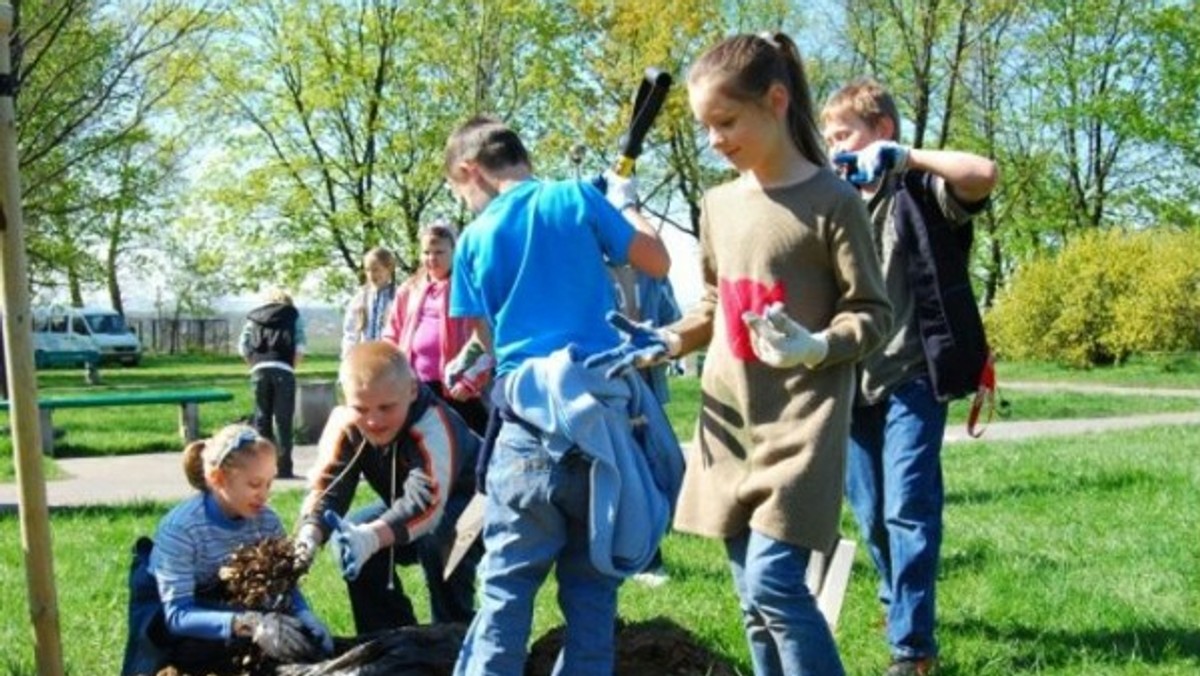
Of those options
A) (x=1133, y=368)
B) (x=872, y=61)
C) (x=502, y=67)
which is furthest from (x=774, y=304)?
(x=872, y=61)

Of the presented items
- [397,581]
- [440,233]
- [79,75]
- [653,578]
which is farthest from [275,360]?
[79,75]

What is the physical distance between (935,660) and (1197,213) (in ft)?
125

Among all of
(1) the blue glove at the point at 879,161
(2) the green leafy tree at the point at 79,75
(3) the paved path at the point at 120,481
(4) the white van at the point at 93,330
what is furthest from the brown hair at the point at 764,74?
(4) the white van at the point at 93,330

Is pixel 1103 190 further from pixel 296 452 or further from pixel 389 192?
pixel 296 452

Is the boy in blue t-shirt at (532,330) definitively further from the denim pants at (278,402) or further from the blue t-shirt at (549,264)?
the denim pants at (278,402)

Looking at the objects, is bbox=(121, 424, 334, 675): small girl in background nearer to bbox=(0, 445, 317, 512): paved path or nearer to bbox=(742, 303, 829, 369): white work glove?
bbox=(742, 303, 829, 369): white work glove

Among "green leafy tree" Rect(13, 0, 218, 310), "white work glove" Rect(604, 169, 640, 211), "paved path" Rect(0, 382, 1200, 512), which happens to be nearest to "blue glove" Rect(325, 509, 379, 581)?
"white work glove" Rect(604, 169, 640, 211)

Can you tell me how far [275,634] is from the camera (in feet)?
12.7

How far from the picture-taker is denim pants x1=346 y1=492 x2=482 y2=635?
4.50 meters

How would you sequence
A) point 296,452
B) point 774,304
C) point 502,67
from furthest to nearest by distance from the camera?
Answer: point 502,67 → point 296,452 → point 774,304

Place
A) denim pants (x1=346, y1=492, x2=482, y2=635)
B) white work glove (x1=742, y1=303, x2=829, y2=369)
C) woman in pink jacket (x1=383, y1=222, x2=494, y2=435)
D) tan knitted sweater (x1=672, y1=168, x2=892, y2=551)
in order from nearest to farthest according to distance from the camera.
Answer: white work glove (x1=742, y1=303, x2=829, y2=369) < tan knitted sweater (x1=672, y1=168, x2=892, y2=551) < denim pants (x1=346, y1=492, x2=482, y2=635) < woman in pink jacket (x1=383, y1=222, x2=494, y2=435)

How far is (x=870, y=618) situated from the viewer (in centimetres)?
512

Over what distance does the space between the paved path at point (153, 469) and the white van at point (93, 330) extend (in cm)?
3207

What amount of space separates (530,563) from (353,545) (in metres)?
0.63
